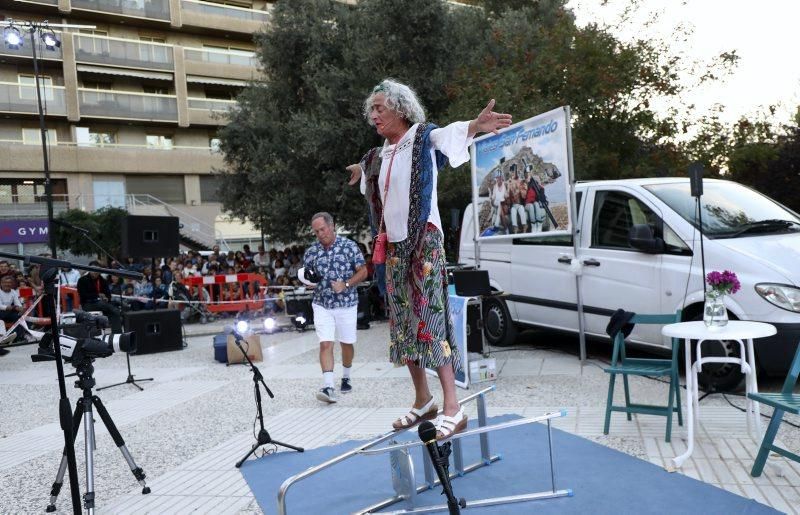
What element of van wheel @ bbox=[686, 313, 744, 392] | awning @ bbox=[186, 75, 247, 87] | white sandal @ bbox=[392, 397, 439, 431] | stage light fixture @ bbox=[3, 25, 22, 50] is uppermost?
awning @ bbox=[186, 75, 247, 87]

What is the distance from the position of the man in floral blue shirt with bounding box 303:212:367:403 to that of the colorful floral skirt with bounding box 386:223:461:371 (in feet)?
9.27

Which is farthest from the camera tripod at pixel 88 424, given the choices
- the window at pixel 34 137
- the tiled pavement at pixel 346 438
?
the window at pixel 34 137

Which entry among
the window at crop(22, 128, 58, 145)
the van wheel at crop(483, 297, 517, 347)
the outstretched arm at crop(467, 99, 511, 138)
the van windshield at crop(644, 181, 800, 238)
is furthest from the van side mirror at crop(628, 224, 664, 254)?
the window at crop(22, 128, 58, 145)

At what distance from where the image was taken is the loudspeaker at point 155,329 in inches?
378

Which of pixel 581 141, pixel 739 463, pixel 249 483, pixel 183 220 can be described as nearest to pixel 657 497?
pixel 739 463

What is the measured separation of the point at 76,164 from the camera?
32.8m

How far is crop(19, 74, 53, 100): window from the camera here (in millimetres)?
31016

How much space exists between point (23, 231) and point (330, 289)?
26565 mm

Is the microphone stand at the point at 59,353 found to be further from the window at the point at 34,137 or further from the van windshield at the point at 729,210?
the window at the point at 34,137

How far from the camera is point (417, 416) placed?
3.62 meters

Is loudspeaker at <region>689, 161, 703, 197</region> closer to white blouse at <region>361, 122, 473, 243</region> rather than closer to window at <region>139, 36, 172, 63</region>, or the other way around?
white blouse at <region>361, 122, 473, 243</region>

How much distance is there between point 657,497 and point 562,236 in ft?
13.6

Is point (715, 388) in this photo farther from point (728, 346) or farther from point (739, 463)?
point (739, 463)

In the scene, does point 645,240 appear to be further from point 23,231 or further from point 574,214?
point 23,231
